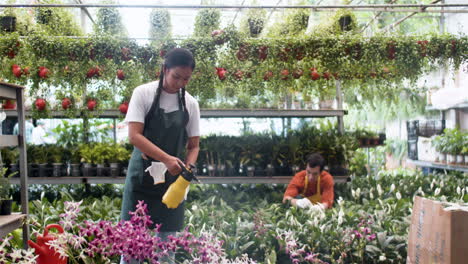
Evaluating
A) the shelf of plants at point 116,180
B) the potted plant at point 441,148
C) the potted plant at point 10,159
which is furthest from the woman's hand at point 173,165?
the potted plant at point 441,148

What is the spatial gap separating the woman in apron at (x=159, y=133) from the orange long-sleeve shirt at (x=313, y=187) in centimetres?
225

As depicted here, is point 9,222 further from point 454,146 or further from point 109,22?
point 454,146

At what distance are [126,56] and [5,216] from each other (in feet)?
7.49

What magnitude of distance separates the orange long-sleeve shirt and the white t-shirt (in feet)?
7.26

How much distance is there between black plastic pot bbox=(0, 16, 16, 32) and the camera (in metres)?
4.65

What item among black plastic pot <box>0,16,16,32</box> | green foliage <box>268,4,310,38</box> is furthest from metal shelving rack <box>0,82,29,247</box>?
green foliage <box>268,4,310,38</box>

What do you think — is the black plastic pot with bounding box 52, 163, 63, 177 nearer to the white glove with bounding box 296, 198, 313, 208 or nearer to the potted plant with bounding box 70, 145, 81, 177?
the potted plant with bounding box 70, 145, 81, 177

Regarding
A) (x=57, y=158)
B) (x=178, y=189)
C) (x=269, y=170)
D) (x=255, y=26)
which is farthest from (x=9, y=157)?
(x=178, y=189)

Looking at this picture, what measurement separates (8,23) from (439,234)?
14.3 feet

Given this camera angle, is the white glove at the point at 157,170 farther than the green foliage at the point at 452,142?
No

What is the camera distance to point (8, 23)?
4.66 m

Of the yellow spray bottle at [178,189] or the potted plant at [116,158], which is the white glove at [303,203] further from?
the potted plant at [116,158]

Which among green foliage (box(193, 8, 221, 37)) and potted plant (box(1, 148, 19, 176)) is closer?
green foliage (box(193, 8, 221, 37))

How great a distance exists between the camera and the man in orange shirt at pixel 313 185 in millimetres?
4660
